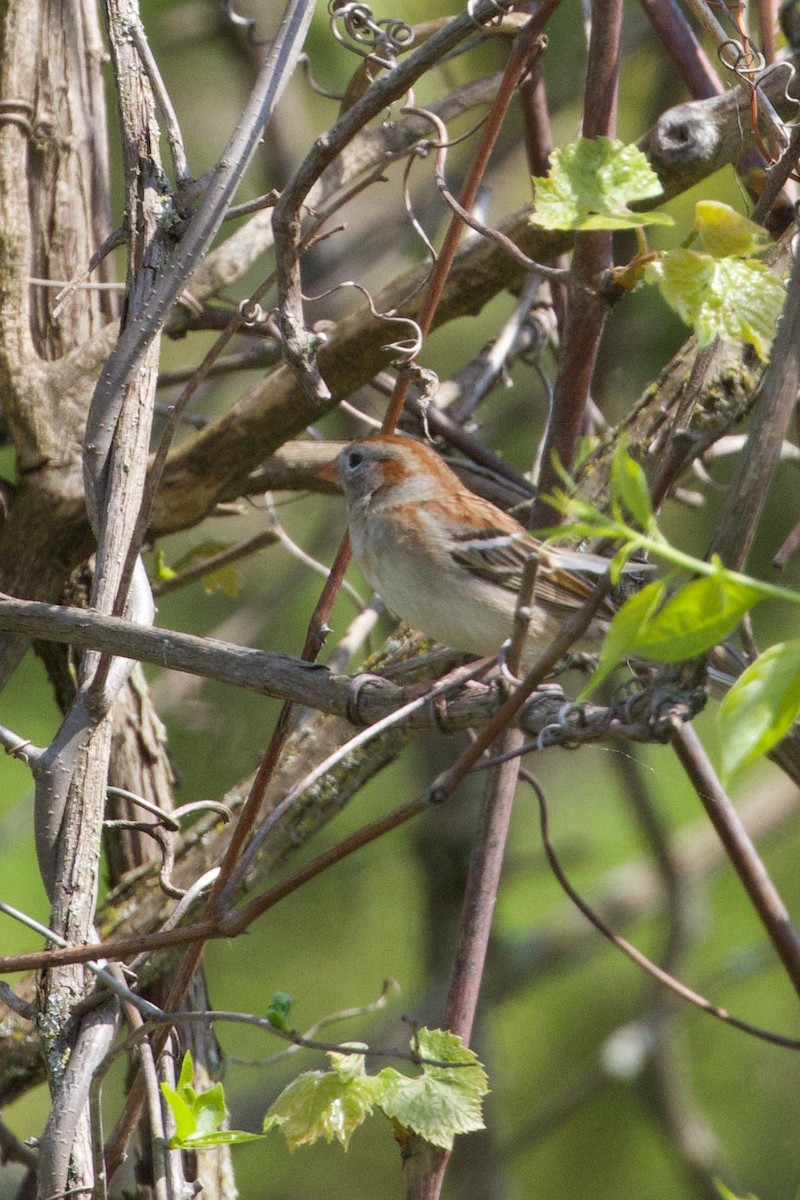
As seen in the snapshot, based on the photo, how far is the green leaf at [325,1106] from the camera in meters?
1.63

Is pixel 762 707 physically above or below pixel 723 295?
below

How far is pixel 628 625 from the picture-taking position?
828 mm

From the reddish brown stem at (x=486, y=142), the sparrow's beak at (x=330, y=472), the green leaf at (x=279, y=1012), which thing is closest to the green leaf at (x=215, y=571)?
the sparrow's beak at (x=330, y=472)

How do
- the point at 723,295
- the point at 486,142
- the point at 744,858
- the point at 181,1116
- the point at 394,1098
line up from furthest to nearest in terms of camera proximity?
the point at 744,858 < the point at 486,142 < the point at 394,1098 < the point at 181,1116 < the point at 723,295

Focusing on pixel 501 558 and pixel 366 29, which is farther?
pixel 501 558

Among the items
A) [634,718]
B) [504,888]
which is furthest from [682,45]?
[504,888]

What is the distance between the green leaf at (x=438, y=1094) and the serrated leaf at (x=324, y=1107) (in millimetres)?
24

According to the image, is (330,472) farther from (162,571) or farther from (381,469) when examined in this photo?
(162,571)

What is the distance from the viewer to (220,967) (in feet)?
14.4

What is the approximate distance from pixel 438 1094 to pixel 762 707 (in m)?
1.02

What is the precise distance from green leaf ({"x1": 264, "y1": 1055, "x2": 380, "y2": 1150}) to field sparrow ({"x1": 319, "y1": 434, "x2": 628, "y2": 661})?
0.79 meters

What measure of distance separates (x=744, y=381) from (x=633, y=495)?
3.95 ft

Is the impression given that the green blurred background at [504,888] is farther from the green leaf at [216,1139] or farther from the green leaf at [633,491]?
the green leaf at [633,491]

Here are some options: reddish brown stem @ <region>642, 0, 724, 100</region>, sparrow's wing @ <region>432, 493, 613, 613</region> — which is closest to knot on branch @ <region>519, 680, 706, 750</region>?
sparrow's wing @ <region>432, 493, 613, 613</region>
